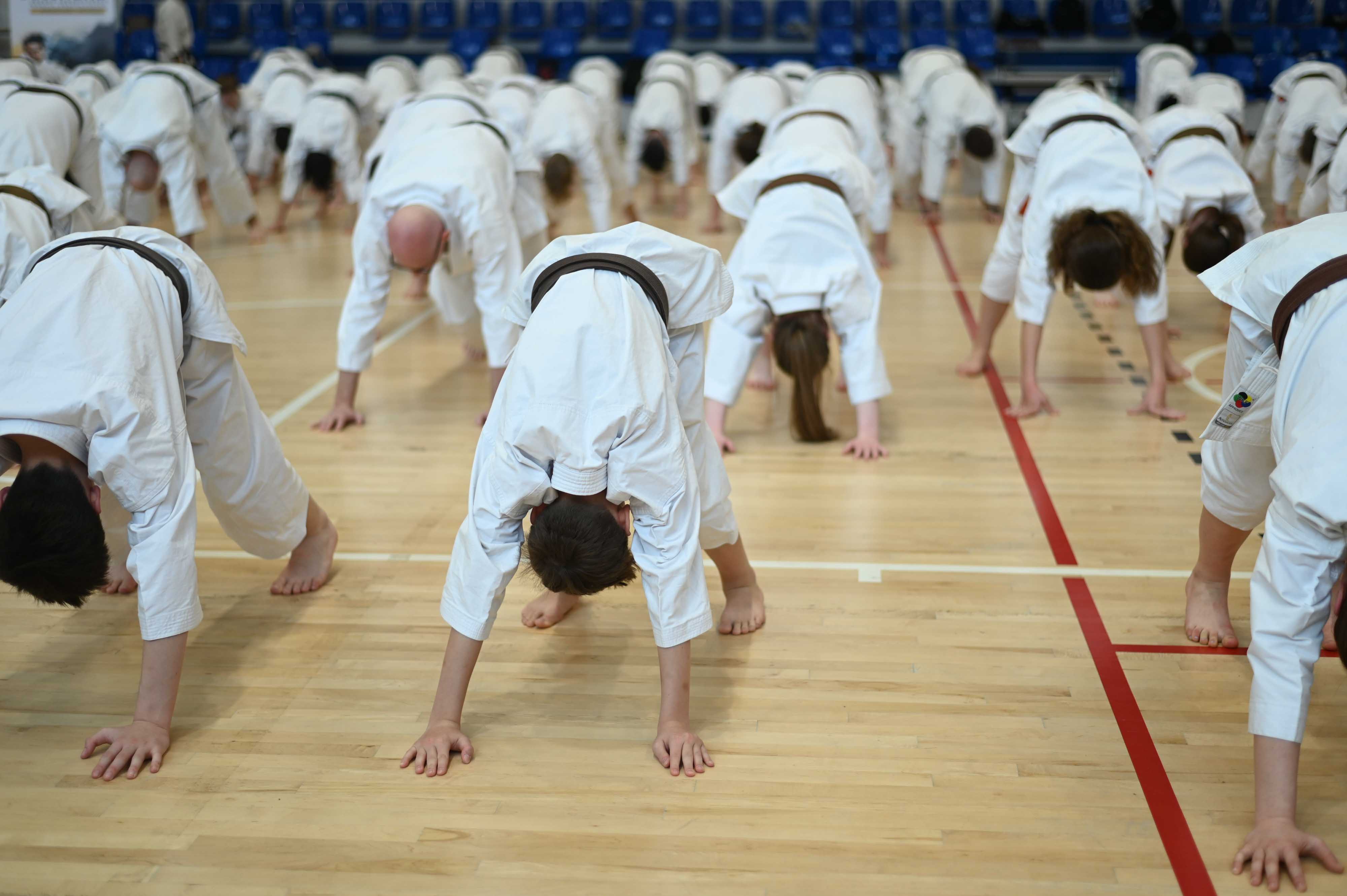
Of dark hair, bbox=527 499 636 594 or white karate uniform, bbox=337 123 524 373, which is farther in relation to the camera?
white karate uniform, bbox=337 123 524 373

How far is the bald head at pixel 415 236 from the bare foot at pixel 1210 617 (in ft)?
7.26

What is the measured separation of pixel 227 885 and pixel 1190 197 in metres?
3.88

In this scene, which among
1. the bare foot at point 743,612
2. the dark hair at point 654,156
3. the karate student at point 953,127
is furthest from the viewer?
the dark hair at point 654,156

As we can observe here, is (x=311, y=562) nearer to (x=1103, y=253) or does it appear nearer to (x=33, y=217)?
(x=33, y=217)

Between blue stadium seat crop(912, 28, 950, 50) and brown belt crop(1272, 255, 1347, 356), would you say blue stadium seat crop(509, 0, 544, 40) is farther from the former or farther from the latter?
brown belt crop(1272, 255, 1347, 356)

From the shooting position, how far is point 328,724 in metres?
2.24

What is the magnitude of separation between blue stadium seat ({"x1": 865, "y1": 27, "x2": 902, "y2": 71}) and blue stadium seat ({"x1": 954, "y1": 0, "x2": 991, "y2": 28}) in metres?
0.76

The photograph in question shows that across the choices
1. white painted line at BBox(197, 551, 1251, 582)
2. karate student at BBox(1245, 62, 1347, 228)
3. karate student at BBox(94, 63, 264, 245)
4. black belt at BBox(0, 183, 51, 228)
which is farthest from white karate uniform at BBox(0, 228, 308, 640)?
karate student at BBox(1245, 62, 1347, 228)

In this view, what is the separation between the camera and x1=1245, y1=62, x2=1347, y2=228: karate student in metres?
6.13

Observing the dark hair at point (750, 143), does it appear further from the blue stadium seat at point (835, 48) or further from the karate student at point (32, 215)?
the blue stadium seat at point (835, 48)

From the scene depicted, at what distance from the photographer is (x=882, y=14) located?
10.9m

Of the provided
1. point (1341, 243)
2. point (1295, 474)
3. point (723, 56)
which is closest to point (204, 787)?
point (1295, 474)

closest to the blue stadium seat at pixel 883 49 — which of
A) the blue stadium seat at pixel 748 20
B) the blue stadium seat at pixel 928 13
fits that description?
the blue stadium seat at pixel 928 13

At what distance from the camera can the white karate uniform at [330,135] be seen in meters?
6.54
